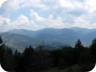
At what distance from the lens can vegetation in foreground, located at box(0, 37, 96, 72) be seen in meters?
2.47

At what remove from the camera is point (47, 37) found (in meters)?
2.63

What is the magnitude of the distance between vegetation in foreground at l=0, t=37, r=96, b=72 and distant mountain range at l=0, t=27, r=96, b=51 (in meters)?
0.07

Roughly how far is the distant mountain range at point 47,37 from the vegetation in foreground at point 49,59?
0.07 metres

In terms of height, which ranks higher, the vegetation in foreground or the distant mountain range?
the distant mountain range

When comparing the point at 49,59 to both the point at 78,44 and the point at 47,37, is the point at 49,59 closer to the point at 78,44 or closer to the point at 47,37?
the point at 47,37

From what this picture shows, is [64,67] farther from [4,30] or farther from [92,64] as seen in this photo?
A: [4,30]

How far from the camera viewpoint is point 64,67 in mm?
2498

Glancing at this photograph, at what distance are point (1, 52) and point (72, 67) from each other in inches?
41.2

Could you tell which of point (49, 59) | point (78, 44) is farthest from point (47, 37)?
point (78, 44)

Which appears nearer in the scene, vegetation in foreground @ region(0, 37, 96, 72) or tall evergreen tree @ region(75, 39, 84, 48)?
vegetation in foreground @ region(0, 37, 96, 72)

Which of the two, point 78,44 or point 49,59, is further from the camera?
point 78,44

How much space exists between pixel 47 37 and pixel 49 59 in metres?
0.32

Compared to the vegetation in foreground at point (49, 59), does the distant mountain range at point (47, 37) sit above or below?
above

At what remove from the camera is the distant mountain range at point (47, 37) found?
8.31 feet
